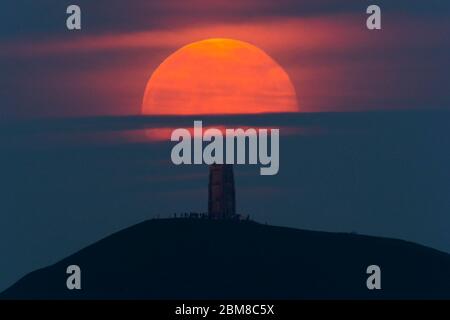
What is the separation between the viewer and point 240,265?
164m

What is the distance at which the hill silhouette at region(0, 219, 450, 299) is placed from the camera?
518 feet

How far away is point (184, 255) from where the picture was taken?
6496 inches

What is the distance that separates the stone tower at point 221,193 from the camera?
144625mm

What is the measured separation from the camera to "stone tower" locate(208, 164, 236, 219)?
145 meters

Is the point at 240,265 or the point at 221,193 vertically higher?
the point at 221,193

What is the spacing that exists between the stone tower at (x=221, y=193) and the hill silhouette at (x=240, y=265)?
3.71 meters

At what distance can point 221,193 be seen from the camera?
14588 centimetres

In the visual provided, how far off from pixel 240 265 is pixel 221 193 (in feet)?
63.3

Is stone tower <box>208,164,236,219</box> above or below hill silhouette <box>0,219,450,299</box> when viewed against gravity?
above

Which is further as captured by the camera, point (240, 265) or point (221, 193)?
point (240, 265)

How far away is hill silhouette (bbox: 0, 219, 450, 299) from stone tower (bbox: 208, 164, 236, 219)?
3.71m

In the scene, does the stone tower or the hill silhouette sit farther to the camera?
the hill silhouette
